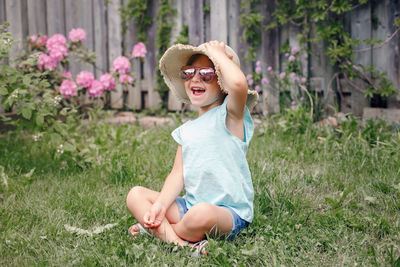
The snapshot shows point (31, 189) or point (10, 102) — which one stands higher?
point (10, 102)

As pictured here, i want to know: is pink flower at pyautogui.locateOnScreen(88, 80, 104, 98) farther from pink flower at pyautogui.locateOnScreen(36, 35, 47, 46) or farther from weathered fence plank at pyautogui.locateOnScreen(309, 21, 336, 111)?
weathered fence plank at pyautogui.locateOnScreen(309, 21, 336, 111)

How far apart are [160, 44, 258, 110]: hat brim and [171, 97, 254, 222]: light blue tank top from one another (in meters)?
0.22

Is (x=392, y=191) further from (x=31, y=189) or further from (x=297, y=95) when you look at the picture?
(x=31, y=189)

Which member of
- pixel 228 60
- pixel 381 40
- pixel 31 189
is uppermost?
pixel 381 40

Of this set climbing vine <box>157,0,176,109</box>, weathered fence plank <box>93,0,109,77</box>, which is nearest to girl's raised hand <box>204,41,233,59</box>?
climbing vine <box>157,0,176,109</box>

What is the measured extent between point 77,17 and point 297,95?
3.34 metres

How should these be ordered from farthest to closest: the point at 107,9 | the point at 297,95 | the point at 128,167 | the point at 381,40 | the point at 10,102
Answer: the point at 107,9 → the point at 297,95 → the point at 381,40 → the point at 128,167 → the point at 10,102

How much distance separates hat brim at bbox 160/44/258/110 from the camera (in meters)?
2.38

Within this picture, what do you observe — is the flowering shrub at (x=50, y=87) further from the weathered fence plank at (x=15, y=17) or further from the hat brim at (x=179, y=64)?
the hat brim at (x=179, y=64)

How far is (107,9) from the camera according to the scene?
19.9 ft

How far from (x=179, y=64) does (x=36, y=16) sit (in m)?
4.40

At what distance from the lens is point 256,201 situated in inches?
105

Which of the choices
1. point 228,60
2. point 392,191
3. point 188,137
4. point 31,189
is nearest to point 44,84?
point 31,189

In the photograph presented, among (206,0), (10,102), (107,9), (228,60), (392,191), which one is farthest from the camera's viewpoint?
(107,9)
